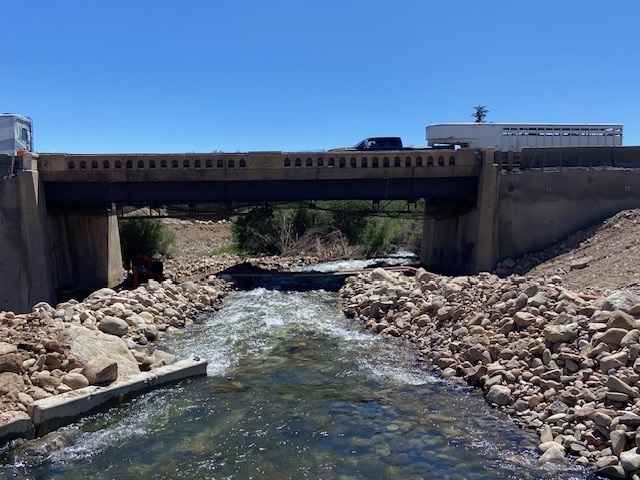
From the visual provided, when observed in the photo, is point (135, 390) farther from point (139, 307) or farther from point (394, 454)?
point (139, 307)

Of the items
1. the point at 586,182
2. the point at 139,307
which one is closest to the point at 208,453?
the point at 139,307

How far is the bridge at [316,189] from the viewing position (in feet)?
70.8

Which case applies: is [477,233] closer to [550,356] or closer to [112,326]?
[550,356]

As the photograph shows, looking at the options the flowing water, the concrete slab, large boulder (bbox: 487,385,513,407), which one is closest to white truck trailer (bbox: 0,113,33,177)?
the flowing water

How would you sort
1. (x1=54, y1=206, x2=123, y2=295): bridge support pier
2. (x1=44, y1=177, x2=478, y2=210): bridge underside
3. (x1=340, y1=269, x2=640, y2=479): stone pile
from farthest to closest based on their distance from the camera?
Result: (x1=54, y1=206, x2=123, y2=295): bridge support pier → (x1=44, y1=177, x2=478, y2=210): bridge underside → (x1=340, y1=269, x2=640, y2=479): stone pile

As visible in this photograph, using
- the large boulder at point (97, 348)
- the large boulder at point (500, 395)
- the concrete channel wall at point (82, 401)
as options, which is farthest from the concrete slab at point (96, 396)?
the large boulder at point (500, 395)

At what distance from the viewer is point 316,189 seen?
940 inches

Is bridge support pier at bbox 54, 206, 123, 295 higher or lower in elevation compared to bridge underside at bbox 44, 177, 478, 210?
lower

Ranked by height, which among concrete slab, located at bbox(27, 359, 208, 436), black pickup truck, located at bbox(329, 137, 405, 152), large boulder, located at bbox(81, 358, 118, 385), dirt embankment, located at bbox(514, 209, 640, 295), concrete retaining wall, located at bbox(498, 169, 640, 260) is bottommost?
concrete slab, located at bbox(27, 359, 208, 436)

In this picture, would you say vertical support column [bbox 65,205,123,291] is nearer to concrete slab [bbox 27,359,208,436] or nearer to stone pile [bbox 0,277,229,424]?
stone pile [bbox 0,277,229,424]

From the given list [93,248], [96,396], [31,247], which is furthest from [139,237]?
[96,396]

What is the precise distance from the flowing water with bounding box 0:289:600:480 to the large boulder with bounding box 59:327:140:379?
3.01 feet

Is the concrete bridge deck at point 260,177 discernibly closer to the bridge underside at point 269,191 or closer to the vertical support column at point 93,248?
Result: the bridge underside at point 269,191

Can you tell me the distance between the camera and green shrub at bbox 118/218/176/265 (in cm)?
3566
